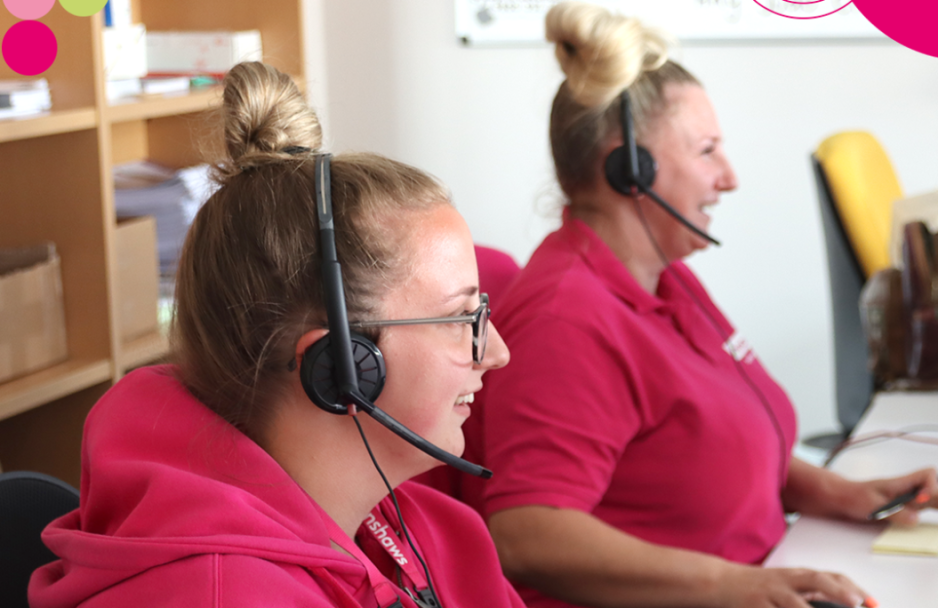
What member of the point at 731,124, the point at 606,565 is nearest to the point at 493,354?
the point at 606,565

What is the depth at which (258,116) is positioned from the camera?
81cm

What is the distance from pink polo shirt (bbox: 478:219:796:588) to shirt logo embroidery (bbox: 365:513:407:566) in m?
0.28

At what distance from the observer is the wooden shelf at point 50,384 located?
138 cm

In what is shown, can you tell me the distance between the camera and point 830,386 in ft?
9.57

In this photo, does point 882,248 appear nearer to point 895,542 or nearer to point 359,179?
point 895,542

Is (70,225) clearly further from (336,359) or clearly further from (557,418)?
(336,359)

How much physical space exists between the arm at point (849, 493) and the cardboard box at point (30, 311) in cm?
119

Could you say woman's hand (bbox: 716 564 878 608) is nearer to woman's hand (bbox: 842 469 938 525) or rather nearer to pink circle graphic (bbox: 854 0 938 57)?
woman's hand (bbox: 842 469 938 525)

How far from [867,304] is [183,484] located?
1512mm

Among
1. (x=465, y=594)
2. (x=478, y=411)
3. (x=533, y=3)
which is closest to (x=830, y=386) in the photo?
(x=533, y=3)

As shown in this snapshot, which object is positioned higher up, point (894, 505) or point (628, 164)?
point (628, 164)

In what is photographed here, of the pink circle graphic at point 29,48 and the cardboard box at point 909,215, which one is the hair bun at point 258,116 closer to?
the pink circle graphic at point 29,48

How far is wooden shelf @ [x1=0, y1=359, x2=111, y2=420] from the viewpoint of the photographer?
1.38 meters

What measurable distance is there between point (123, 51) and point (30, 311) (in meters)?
0.71
